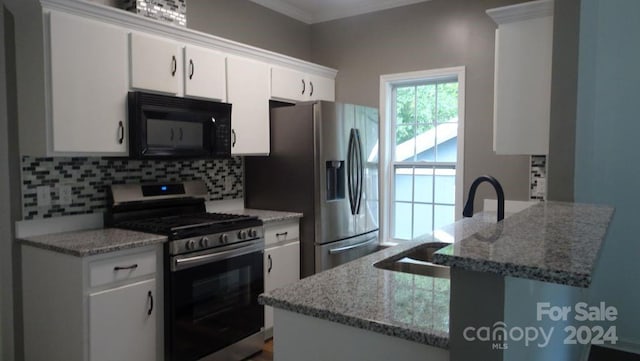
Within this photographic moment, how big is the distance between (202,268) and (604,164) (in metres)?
2.93

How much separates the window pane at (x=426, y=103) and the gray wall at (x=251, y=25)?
49.4 inches

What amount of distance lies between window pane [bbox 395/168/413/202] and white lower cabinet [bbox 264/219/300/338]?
119 cm

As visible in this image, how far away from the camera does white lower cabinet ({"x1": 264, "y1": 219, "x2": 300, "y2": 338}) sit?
3.26 metres

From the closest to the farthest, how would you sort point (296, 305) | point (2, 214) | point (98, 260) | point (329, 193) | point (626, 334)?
point (296, 305) → point (98, 260) → point (2, 214) → point (626, 334) → point (329, 193)

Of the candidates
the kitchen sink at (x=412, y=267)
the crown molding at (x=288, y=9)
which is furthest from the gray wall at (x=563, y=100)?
the crown molding at (x=288, y=9)

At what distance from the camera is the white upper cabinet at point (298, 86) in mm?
3664

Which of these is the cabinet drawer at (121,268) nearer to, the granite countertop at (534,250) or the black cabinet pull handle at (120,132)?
the black cabinet pull handle at (120,132)

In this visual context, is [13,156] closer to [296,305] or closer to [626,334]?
[296,305]

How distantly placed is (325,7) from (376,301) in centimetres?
361

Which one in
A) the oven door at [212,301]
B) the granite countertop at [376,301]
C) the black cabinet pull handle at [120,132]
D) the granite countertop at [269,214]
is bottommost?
the oven door at [212,301]

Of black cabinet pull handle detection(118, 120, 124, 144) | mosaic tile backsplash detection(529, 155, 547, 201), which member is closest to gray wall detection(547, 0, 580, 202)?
mosaic tile backsplash detection(529, 155, 547, 201)

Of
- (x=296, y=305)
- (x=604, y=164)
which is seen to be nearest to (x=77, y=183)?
Answer: (x=296, y=305)

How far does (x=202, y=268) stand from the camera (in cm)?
268

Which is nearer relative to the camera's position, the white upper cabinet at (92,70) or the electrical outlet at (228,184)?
the white upper cabinet at (92,70)
